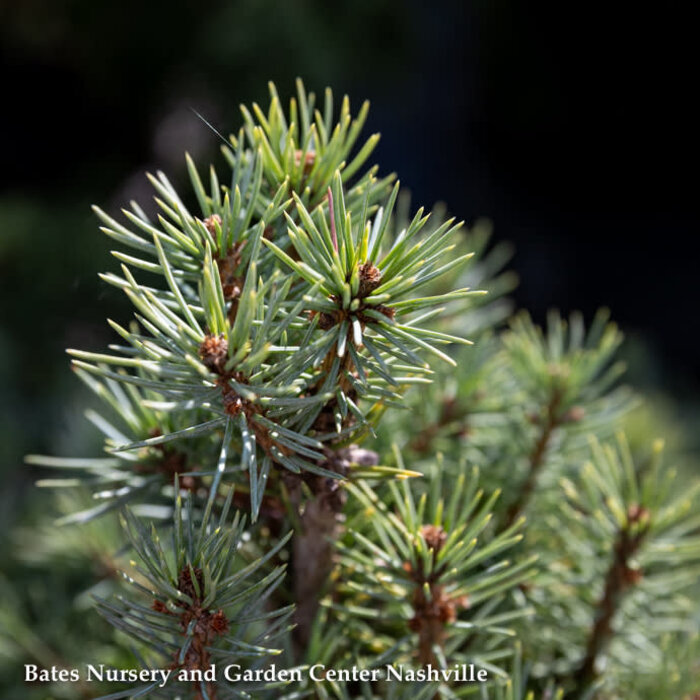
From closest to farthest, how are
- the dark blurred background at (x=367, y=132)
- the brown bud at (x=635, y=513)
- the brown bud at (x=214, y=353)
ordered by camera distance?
the brown bud at (x=214, y=353) < the brown bud at (x=635, y=513) < the dark blurred background at (x=367, y=132)

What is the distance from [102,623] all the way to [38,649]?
1.3 inches

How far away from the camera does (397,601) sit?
0.83 ft

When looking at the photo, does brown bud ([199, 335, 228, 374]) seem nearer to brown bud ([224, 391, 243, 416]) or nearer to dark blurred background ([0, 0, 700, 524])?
brown bud ([224, 391, 243, 416])

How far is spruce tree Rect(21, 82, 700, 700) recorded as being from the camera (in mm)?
198

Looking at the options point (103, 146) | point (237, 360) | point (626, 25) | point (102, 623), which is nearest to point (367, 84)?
point (103, 146)

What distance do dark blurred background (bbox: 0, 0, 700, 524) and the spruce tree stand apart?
1.31 feet

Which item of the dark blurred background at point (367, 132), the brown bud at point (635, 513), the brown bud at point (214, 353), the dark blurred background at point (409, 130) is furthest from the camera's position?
the dark blurred background at point (409, 130)

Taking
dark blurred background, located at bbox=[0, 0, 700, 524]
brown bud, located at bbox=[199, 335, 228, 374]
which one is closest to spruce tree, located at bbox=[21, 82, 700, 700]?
brown bud, located at bbox=[199, 335, 228, 374]

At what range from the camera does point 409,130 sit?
1.87 meters

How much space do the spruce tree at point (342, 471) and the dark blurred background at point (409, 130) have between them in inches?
15.7

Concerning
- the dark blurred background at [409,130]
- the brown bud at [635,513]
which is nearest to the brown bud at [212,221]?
the brown bud at [635,513]

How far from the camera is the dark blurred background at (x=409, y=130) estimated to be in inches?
43.8

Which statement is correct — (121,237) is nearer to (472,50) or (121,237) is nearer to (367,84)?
(367,84)

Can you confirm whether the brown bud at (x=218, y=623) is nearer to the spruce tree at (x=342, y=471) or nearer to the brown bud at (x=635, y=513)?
the spruce tree at (x=342, y=471)
